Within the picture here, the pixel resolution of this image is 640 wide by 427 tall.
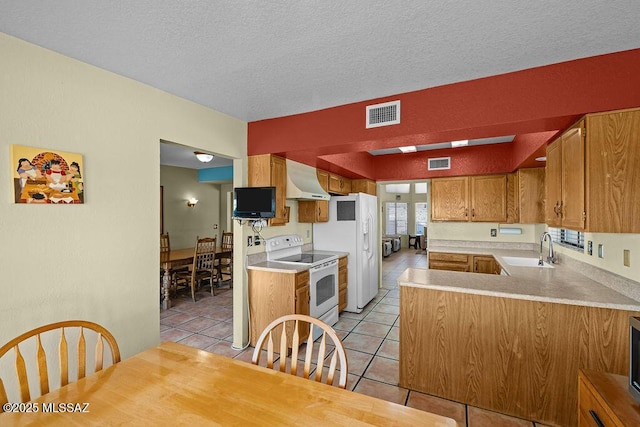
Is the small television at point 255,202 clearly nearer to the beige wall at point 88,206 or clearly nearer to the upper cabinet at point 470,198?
the beige wall at point 88,206

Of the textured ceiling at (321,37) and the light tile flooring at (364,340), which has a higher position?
the textured ceiling at (321,37)

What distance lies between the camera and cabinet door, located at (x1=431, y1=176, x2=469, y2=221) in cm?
465

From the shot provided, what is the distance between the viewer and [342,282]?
424cm

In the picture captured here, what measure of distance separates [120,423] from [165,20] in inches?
70.0

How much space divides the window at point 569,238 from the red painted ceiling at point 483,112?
0.89 m

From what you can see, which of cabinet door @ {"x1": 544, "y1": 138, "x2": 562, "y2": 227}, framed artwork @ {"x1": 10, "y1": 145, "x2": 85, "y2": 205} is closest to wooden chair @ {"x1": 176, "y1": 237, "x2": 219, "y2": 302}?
framed artwork @ {"x1": 10, "y1": 145, "x2": 85, "y2": 205}

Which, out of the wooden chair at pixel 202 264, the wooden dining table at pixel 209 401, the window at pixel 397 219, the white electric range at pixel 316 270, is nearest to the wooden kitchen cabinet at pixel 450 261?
the white electric range at pixel 316 270

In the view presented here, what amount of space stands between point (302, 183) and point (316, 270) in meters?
1.06

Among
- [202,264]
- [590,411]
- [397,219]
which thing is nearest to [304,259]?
[202,264]

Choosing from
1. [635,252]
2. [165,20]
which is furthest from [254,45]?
[635,252]

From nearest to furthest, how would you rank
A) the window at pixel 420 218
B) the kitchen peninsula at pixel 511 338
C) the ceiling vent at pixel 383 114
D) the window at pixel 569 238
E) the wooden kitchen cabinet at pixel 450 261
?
the kitchen peninsula at pixel 511 338
the ceiling vent at pixel 383 114
the window at pixel 569 238
the wooden kitchen cabinet at pixel 450 261
the window at pixel 420 218

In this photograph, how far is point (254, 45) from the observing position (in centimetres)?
173

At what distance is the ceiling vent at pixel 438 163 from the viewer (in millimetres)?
4660

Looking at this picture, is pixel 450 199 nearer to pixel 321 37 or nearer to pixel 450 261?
pixel 450 261
